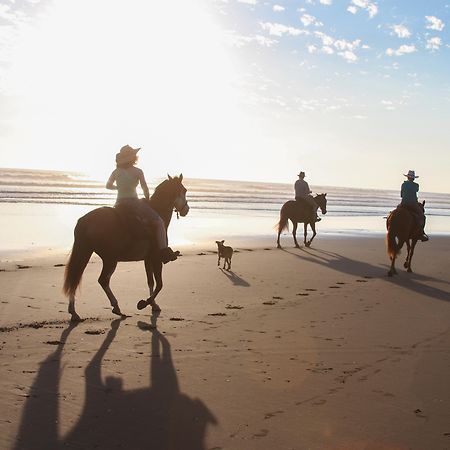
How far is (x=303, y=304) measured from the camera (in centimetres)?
1005

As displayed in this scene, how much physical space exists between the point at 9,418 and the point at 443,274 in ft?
40.7

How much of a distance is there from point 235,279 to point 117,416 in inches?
322

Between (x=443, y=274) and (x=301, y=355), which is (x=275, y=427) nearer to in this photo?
(x=301, y=355)

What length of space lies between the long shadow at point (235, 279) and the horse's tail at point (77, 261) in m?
4.31

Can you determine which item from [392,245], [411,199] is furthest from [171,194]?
[411,199]

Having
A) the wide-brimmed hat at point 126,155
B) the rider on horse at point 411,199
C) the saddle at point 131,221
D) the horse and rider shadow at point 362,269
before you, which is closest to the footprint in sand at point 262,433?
the saddle at point 131,221

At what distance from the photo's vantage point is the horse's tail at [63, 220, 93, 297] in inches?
338

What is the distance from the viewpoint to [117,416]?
4812 mm

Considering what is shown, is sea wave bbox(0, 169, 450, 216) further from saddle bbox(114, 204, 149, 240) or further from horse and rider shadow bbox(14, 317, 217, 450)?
horse and rider shadow bbox(14, 317, 217, 450)

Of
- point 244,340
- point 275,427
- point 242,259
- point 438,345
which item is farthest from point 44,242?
point 275,427

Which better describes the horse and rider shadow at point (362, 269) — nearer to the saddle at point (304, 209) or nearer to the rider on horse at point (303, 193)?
the saddle at point (304, 209)

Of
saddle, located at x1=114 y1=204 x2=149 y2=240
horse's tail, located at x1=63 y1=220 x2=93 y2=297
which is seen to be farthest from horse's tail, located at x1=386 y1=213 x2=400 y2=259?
horse's tail, located at x1=63 y1=220 x2=93 y2=297

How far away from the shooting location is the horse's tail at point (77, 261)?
28.2 ft

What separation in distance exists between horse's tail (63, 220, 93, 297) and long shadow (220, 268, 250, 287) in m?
4.31
